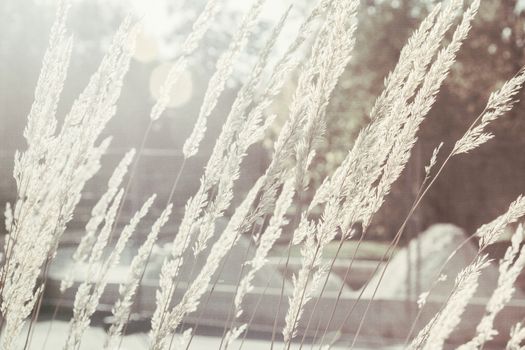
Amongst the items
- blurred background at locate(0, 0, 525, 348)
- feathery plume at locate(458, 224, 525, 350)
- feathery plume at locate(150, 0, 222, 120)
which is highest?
blurred background at locate(0, 0, 525, 348)

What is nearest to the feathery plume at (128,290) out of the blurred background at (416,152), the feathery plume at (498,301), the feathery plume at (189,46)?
the feathery plume at (189,46)

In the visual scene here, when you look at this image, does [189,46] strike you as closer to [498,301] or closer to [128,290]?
[128,290]

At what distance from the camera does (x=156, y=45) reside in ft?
85.5

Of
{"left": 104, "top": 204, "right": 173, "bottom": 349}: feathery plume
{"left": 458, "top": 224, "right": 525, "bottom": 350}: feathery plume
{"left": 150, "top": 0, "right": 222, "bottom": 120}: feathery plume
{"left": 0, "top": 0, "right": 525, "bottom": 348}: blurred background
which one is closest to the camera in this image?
{"left": 458, "top": 224, "right": 525, "bottom": 350}: feathery plume

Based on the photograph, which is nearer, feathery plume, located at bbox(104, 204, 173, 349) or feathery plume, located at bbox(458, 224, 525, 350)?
feathery plume, located at bbox(458, 224, 525, 350)

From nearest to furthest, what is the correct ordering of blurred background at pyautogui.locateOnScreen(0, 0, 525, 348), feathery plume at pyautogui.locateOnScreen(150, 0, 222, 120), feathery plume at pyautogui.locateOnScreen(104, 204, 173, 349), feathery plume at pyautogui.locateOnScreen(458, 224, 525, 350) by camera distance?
feathery plume at pyautogui.locateOnScreen(458, 224, 525, 350), feathery plume at pyautogui.locateOnScreen(150, 0, 222, 120), feathery plume at pyautogui.locateOnScreen(104, 204, 173, 349), blurred background at pyautogui.locateOnScreen(0, 0, 525, 348)

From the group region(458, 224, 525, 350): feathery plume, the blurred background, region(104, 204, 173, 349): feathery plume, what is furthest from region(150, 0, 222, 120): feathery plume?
the blurred background

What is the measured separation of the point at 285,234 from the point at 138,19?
715 centimetres

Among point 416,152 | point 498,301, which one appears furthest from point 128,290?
point 416,152

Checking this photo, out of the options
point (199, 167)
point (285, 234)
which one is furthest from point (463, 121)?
point (199, 167)

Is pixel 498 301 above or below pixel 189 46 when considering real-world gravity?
below

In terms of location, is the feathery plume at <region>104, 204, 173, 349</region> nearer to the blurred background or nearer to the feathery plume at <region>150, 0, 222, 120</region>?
the feathery plume at <region>150, 0, 222, 120</region>

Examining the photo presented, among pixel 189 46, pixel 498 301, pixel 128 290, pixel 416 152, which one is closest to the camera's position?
pixel 498 301

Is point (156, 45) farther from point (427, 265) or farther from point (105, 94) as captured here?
point (105, 94)
